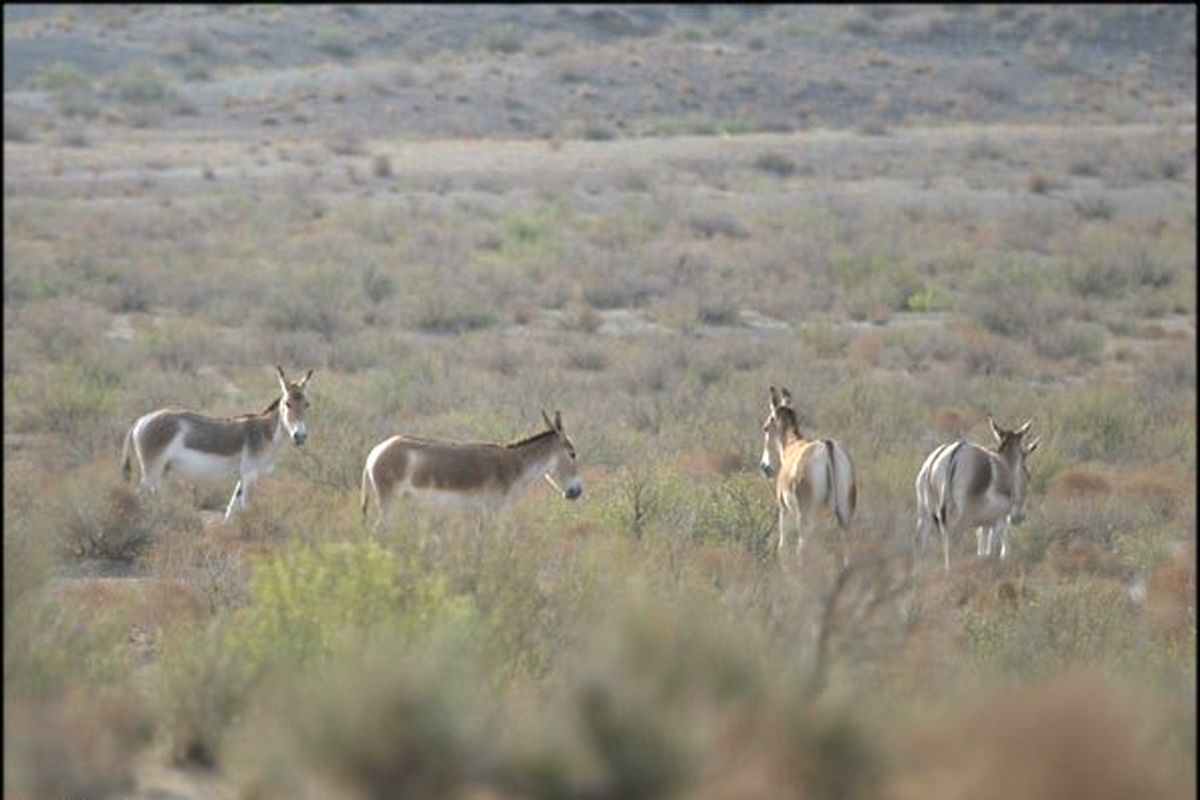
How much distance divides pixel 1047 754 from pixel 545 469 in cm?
883

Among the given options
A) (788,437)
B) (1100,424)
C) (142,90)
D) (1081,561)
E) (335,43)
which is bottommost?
(1081,561)

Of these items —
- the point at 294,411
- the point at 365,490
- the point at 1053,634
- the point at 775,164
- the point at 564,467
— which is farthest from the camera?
the point at 775,164

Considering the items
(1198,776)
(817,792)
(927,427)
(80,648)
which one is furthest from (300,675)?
(927,427)

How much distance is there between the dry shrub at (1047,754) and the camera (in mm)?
7180

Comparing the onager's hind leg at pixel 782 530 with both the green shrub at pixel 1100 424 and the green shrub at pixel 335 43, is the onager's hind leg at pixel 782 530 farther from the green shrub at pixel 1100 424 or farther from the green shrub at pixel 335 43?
the green shrub at pixel 335 43

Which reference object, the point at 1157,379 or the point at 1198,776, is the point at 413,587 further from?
the point at 1157,379

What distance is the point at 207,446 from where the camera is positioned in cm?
1795

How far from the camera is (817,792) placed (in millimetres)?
7840

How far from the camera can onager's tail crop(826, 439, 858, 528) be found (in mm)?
15016

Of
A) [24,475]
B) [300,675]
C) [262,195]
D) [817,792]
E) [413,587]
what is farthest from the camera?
[262,195]

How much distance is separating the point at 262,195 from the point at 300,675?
4065 centimetres

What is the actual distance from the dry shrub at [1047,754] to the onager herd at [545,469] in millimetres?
5548

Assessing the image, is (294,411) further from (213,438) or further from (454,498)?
(454,498)

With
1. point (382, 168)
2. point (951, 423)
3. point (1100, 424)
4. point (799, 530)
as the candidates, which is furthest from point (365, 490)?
point (382, 168)
